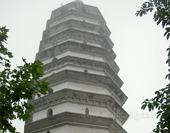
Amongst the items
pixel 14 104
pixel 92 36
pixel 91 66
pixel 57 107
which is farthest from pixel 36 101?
pixel 14 104

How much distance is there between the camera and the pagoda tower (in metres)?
12.0

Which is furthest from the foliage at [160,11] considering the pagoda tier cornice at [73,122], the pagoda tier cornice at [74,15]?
the pagoda tier cornice at [74,15]

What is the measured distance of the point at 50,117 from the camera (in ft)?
A: 39.8

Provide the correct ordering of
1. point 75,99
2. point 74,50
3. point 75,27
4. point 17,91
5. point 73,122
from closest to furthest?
1. point 17,91
2. point 73,122
3. point 75,99
4. point 74,50
5. point 75,27

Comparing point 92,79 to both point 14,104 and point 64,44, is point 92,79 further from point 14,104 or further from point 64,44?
point 14,104

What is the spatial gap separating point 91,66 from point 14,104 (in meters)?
9.91

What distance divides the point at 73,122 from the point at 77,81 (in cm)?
252

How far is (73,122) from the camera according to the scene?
11656 mm

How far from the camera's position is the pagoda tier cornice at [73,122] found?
11733mm

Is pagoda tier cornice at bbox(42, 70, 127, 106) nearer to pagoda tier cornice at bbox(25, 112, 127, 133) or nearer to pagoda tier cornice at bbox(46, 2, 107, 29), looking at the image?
pagoda tier cornice at bbox(25, 112, 127, 133)

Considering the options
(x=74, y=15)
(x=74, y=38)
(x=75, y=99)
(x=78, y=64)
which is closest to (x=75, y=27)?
(x=74, y=38)

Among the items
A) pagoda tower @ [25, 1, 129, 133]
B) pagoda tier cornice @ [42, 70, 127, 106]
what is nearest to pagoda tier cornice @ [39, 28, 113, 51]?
pagoda tower @ [25, 1, 129, 133]

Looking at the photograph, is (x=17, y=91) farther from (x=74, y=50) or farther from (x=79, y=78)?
(x=74, y=50)

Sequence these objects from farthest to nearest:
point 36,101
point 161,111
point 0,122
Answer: point 36,101 < point 161,111 < point 0,122
